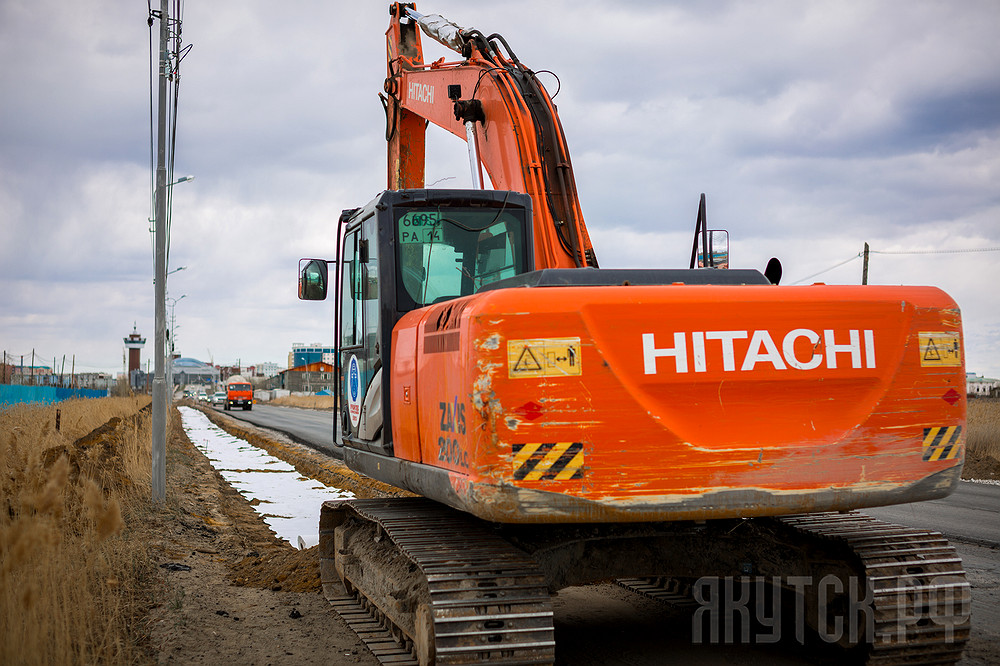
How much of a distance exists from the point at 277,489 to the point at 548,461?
11875 millimetres

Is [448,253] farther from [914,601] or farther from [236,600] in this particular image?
[914,601]

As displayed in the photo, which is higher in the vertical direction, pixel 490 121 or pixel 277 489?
pixel 490 121

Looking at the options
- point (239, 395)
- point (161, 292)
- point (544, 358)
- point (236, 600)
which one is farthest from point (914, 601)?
point (239, 395)

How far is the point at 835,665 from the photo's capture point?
5219mm

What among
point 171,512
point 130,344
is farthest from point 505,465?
point 130,344

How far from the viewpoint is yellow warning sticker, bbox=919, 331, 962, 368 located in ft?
14.6

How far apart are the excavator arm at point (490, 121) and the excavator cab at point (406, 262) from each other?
1.84 feet

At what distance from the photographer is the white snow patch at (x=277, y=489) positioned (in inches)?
434

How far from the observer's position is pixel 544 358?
→ 407 cm

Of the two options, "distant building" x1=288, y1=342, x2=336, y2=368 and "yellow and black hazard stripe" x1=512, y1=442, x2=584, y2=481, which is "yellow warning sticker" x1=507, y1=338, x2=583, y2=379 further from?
"distant building" x1=288, y1=342, x2=336, y2=368

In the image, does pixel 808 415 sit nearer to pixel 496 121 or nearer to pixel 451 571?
pixel 451 571

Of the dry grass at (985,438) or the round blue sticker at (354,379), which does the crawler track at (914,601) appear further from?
the dry grass at (985,438)

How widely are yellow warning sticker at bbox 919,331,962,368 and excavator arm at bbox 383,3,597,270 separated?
3.02m

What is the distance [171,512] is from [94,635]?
601 centimetres
